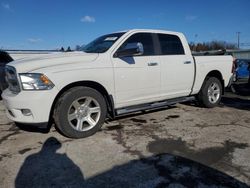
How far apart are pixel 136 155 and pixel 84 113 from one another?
1347 mm

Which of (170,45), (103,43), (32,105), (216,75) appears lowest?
(216,75)

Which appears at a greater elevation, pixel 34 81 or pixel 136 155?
pixel 34 81

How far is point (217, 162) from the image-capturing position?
3.55 meters

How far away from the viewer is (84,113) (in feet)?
15.2

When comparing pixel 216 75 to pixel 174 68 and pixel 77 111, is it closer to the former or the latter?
pixel 174 68

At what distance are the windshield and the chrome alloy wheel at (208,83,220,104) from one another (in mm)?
3069

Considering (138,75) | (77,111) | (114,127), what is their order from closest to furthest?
(77,111) → (138,75) → (114,127)

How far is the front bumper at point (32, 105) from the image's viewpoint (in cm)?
405

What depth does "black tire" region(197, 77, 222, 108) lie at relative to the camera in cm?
674

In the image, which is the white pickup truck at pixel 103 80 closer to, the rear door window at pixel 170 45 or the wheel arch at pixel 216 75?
the rear door window at pixel 170 45

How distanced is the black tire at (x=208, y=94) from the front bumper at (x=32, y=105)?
13.4 feet

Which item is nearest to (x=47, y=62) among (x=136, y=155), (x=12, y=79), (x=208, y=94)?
(x=12, y=79)

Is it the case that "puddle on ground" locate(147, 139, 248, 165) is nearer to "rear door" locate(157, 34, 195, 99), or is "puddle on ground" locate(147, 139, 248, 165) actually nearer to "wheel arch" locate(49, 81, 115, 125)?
"wheel arch" locate(49, 81, 115, 125)

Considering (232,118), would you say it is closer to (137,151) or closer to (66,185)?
(137,151)
